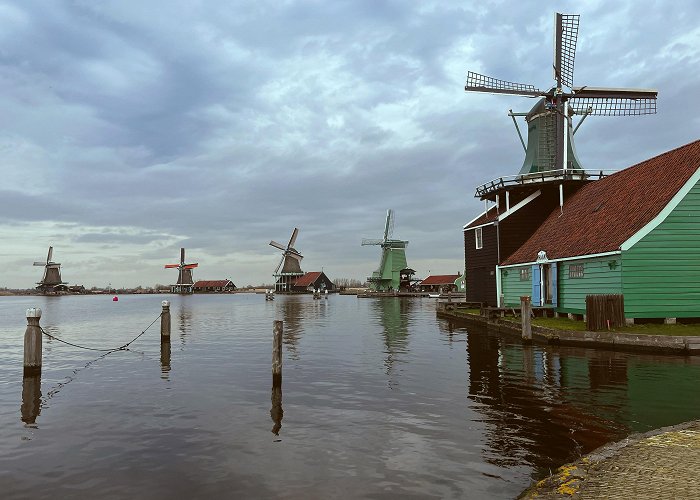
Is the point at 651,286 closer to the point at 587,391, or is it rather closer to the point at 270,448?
the point at 587,391

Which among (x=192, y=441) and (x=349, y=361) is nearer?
(x=192, y=441)

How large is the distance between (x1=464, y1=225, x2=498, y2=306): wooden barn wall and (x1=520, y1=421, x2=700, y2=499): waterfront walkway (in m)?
28.4

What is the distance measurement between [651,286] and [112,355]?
24448 mm

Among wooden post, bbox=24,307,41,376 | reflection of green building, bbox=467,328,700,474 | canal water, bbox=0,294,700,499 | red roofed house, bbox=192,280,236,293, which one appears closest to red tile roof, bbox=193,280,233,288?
red roofed house, bbox=192,280,236,293

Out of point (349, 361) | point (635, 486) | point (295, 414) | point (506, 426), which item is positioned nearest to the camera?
point (635, 486)

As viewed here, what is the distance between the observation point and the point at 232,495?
7.51 meters

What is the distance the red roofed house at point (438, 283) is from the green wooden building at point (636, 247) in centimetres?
7595

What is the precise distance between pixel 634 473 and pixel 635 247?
17582 mm

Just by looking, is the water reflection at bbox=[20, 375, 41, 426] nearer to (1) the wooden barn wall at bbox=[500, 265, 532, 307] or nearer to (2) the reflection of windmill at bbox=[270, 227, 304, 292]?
(1) the wooden barn wall at bbox=[500, 265, 532, 307]

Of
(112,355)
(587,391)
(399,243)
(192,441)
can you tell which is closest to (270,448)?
(192,441)

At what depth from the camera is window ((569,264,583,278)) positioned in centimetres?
2536

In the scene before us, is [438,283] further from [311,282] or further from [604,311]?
[604,311]

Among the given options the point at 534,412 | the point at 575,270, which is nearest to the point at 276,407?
the point at 534,412

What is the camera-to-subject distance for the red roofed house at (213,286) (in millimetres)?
191188
